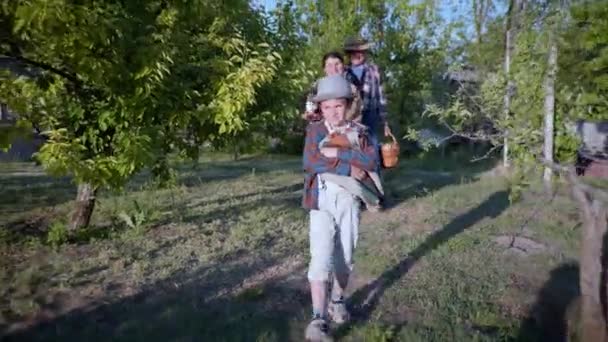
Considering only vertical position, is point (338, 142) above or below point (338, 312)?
above

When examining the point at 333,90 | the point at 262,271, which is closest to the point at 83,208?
the point at 262,271

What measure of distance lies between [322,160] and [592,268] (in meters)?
1.51

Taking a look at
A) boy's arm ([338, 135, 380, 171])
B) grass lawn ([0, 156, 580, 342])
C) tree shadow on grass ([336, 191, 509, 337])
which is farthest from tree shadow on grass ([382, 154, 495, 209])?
boy's arm ([338, 135, 380, 171])

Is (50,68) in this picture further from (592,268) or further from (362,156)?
(592,268)

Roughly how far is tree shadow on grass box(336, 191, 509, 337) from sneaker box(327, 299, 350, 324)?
5cm

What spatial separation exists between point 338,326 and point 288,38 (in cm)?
402

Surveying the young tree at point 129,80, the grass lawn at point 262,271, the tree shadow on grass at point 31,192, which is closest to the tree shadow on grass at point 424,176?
the grass lawn at point 262,271

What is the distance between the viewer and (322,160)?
3484 mm

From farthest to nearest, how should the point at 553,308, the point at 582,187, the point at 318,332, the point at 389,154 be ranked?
the point at 553,308
the point at 389,154
the point at 318,332
the point at 582,187

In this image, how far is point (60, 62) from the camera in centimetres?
482

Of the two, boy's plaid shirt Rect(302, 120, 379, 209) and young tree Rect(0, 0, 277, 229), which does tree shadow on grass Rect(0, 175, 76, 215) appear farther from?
boy's plaid shirt Rect(302, 120, 379, 209)

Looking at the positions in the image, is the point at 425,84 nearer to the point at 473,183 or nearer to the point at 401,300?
the point at 473,183

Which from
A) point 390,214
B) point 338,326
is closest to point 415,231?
point 390,214

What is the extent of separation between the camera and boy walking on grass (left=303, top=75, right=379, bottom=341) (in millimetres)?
3475
